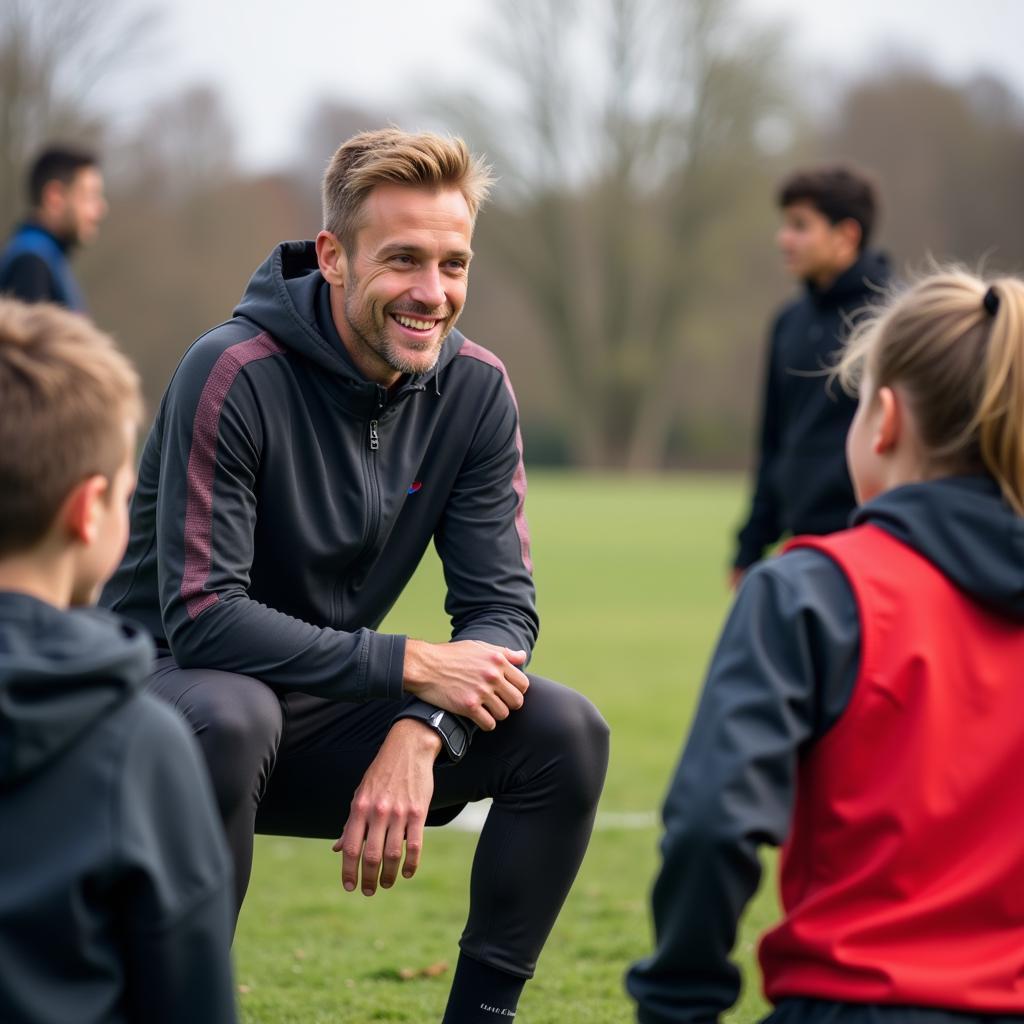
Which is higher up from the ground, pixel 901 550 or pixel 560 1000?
pixel 901 550

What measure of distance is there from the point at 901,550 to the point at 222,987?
1.06m

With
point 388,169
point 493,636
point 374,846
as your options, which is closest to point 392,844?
point 374,846

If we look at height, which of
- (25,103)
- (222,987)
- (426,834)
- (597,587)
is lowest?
(597,587)

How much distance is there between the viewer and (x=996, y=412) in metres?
2.00

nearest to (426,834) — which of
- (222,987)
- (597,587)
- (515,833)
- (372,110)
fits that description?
(515,833)

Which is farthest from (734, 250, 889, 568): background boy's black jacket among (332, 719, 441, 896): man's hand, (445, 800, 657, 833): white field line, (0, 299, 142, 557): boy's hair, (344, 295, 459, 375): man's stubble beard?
(0, 299, 142, 557): boy's hair

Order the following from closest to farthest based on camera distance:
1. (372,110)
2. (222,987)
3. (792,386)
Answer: (222,987)
(792,386)
(372,110)

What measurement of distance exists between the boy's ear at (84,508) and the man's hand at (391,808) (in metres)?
1.20

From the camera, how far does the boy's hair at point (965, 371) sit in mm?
2002

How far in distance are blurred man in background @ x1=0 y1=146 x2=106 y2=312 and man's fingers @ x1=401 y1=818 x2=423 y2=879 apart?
5.25 metres

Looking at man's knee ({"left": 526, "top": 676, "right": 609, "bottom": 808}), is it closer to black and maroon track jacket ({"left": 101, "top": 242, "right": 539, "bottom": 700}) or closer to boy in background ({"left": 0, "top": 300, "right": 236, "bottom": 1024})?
black and maroon track jacket ({"left": 101, "top": 242, "right": 539, "bottom": 700})

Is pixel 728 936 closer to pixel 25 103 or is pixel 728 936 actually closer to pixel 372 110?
pixel 25 103

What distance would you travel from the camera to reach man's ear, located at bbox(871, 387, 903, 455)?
2109 mm

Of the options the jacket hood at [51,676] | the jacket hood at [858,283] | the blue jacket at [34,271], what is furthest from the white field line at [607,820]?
the jacket hood at [51,676]
